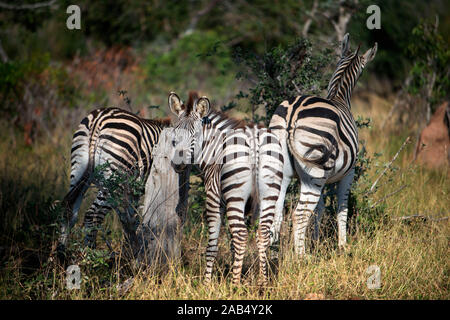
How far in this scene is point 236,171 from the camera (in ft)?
14.1

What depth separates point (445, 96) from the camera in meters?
9.14

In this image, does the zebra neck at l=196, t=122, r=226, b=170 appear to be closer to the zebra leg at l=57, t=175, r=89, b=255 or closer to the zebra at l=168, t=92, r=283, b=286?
the zebra at l=168, t=92, r=283, b=286

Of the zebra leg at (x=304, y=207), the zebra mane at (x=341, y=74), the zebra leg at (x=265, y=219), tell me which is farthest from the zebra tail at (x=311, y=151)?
the zebra mane at (x=341, y=74)

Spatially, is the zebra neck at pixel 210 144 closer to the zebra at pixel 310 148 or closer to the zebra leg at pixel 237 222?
the zebra leg at pixel 237 222

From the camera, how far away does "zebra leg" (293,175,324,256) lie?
4.96 meters

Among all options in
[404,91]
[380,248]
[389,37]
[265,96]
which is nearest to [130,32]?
[389,37]

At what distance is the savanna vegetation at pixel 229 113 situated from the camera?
459 cm

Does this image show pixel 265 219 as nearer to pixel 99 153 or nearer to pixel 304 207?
pixel 304 207

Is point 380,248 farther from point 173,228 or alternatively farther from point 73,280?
point 73,280

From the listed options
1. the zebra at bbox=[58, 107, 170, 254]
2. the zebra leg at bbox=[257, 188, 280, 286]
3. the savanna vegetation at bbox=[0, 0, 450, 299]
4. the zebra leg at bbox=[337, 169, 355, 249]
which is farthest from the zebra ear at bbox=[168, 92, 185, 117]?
the zebra leg at bbox=[337, 169, 355, 249]

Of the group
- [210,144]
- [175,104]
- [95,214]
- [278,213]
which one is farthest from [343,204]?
[95,214]

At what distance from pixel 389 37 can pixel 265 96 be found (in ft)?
41.7

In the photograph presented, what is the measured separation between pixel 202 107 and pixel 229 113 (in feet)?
19.3
